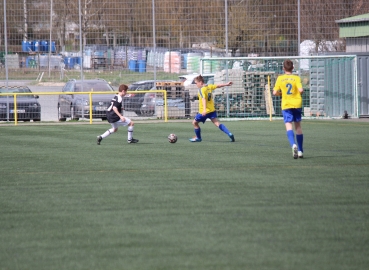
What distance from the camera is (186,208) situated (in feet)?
29.7

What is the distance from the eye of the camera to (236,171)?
12539 mm

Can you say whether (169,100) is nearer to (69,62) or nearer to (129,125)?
(69,62)

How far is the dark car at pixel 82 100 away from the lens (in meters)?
30.3

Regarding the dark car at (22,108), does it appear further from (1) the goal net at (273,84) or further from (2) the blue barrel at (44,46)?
(1) the goal net at (273,84)

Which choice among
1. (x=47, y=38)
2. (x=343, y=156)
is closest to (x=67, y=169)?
(x=343, y=156)

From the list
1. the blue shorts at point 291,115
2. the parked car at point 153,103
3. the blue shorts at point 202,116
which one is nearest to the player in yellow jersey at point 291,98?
the blue shorts at point 291,115

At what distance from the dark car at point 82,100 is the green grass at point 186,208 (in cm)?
1305

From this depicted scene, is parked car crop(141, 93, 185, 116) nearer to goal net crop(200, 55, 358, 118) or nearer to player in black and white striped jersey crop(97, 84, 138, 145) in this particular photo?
goal net crop(200, 55, 358, 118)

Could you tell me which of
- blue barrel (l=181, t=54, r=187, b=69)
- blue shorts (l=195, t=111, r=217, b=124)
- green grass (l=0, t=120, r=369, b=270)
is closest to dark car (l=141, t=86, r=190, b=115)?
blue barrel (l=181, t=54, r=187, b=69)

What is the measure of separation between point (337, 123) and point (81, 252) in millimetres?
20304

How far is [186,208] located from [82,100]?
865 inches

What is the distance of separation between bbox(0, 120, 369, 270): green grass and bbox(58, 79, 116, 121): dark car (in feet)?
42.8

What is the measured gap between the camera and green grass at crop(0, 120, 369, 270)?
266 inches

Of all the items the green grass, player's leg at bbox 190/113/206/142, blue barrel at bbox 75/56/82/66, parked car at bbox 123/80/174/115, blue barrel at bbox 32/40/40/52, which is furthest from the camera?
blue barrel at bbox 32/40/40/52
